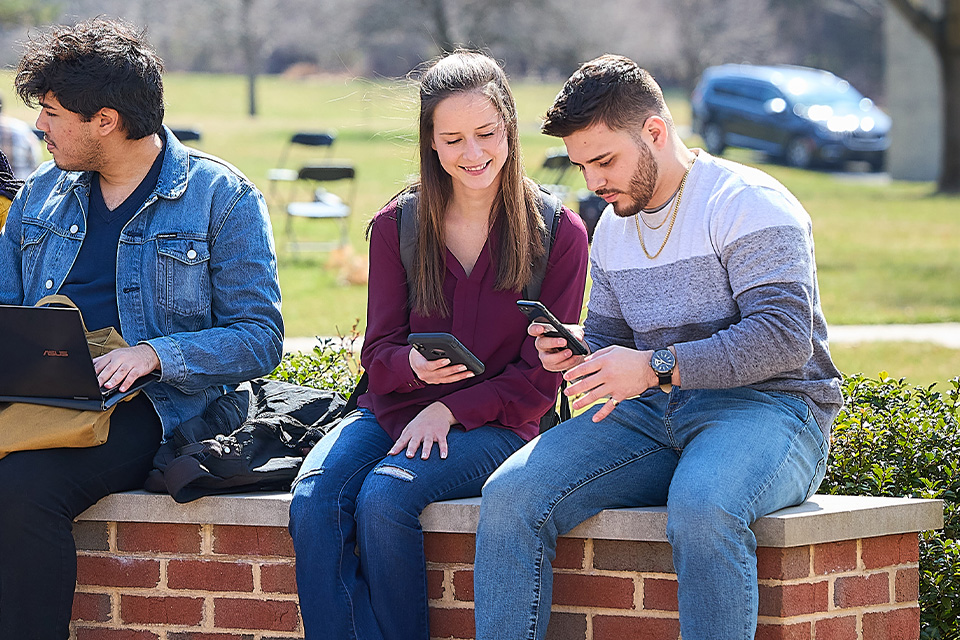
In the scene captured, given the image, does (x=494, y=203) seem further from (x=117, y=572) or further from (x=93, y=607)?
(x=93, y=607)

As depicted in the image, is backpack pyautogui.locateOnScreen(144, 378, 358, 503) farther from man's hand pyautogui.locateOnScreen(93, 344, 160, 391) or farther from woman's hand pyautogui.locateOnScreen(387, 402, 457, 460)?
woman's hand pyautogui.locateOnScreen(387, 402, 457, 460)

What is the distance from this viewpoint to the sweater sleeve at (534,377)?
3.12 metres

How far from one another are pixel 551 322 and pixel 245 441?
916mm

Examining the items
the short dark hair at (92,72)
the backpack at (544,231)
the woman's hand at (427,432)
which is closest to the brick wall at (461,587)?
the woman's hand at (427,432)

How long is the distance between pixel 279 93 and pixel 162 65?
37481 mm

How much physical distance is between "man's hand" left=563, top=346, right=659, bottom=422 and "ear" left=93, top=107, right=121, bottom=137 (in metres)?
1.47

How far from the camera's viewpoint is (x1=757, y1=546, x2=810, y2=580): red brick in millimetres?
2748

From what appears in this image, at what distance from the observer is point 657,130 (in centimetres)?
295

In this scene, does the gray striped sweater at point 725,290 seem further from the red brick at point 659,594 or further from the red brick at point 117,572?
the red brick at point 117,572

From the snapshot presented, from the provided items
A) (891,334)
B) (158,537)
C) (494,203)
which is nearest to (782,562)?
(494,203)

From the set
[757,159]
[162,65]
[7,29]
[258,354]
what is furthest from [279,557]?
[7,29]

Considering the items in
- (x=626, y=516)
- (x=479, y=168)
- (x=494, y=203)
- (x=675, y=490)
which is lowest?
(x=626, y=516)

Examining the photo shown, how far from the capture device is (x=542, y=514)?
2742mm

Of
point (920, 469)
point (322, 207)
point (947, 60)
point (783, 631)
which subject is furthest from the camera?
point (947, 60)
